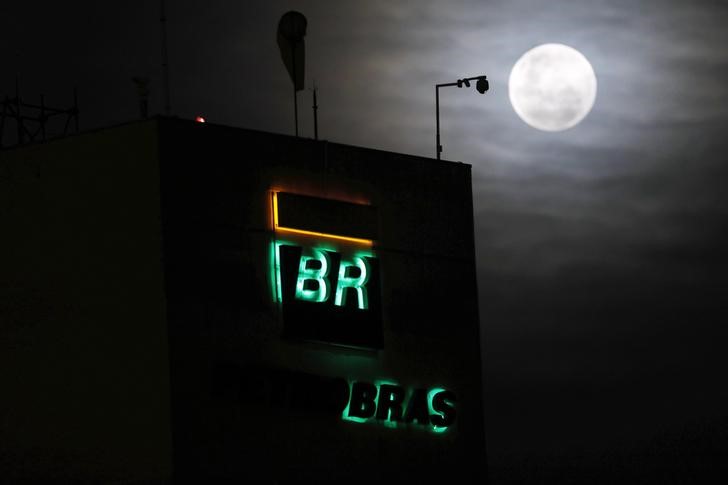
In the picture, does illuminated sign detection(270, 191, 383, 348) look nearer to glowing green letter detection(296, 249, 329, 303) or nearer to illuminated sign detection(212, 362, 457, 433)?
glowing green letter detection(296, 249, 329, 303)

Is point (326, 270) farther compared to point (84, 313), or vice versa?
point (326, 270)

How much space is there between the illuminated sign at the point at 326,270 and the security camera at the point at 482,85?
4.95 m

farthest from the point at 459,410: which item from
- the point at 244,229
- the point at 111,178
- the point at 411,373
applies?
the point at 111,178

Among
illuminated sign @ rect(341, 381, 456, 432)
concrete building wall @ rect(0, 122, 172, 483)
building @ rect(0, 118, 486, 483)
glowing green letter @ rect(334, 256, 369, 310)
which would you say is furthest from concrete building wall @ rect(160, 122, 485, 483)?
glowing green letter @ rect(334, 256, 369, 310)

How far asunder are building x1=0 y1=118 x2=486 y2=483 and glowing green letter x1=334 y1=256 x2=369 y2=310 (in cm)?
5

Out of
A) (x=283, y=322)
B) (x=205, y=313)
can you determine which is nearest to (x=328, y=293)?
(x=283, y=322)

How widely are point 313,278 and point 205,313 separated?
345 cm

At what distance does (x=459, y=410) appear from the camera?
156ft

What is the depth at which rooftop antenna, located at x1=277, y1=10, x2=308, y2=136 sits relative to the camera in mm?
45688

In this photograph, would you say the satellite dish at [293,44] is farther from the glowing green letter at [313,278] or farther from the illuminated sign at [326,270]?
the glowing green letter at [313,278]

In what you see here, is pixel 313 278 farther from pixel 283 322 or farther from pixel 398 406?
pixel 398 406

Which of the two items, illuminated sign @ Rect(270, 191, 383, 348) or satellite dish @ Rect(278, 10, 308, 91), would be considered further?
satellite dish @ Rect(278, 10, 308, 91)

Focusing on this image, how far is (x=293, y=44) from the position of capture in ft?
151

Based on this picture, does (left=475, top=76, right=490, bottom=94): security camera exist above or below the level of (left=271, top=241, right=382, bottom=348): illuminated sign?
above
